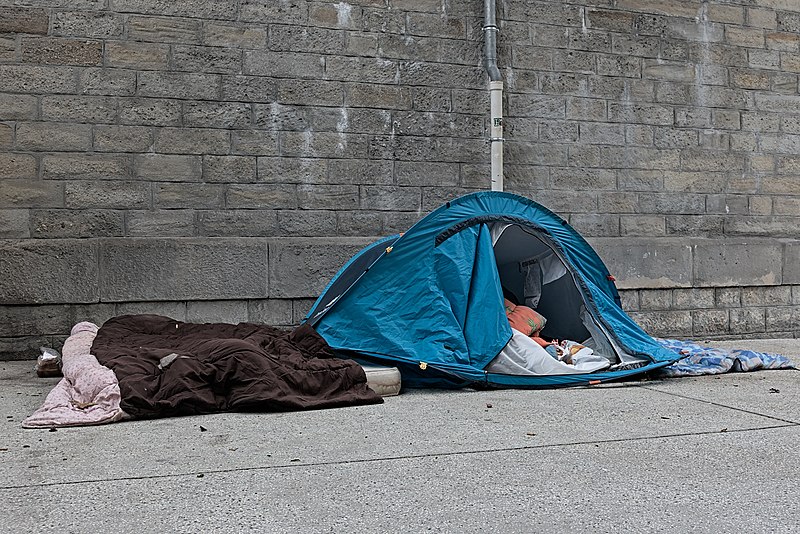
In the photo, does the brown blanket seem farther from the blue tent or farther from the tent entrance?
the tent entrance

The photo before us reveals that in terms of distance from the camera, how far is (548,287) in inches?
246

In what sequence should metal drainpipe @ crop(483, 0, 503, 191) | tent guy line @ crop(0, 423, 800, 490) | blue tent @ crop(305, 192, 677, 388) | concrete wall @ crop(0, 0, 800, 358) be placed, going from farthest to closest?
metal drainpipe @ crop(483, 0, 503, 191)
concrete wall @ crop(0, 0, 800, 358)
blue tent @ crop(305, 192, 677, 388)
tent guy line @ crop(0, 423, 800, 490)

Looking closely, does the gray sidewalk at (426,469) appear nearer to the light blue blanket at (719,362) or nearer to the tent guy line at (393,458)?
the tent guy line at (393,458)

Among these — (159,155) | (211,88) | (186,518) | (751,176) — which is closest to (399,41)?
(211,88)

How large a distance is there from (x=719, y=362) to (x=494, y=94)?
2.72 metres

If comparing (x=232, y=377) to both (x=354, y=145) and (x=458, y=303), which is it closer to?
(x=458, y=303)

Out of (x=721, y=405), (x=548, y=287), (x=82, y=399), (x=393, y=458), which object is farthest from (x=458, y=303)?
(x=82, y=399)

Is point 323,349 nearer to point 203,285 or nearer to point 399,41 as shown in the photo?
point 203,285

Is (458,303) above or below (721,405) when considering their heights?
above

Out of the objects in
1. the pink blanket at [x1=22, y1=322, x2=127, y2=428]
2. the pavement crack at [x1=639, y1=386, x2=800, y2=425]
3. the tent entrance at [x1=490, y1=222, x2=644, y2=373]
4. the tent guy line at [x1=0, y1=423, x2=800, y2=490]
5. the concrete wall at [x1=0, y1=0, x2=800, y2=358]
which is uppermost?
the concrete wall at [x1=0, y1=0, x2=800, y2=358]

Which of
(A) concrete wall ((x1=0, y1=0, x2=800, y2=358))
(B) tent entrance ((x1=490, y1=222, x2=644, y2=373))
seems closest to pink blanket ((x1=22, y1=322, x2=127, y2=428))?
(A) concrete wall ((x1=0, y1=0, x2=800, y2=358))

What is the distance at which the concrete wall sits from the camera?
6215 mm

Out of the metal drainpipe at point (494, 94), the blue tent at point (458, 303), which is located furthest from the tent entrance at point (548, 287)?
the metal drainpipe at point (494, 94)

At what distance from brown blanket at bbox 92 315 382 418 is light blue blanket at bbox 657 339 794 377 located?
94.0 inches
